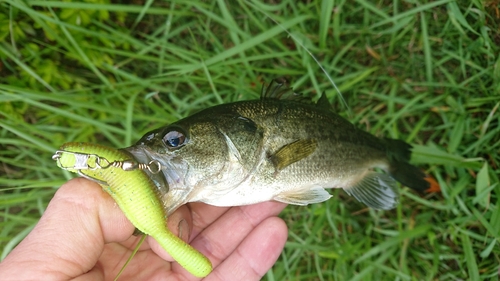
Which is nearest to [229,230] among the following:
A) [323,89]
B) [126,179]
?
[126,179]

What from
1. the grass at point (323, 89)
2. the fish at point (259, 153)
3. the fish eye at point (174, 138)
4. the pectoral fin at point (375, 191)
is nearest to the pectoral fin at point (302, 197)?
the fish at point (259, 153)

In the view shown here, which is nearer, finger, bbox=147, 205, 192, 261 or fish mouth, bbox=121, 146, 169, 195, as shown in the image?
fish mouth, bbox=121, 146, 169, 195

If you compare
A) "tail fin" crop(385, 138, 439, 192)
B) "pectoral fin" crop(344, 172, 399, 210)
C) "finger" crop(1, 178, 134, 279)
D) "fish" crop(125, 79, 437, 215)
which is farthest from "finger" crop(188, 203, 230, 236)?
"tail fin" crop(385, 138, 439, 192)

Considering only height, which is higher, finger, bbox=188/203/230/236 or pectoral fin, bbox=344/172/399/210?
finger, bbox=188/203/230/236

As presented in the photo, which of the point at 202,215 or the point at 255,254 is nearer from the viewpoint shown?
the point at 255,254

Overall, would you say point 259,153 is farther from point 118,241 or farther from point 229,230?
point 118,241

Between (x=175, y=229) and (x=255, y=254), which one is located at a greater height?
(x=175, y=229)

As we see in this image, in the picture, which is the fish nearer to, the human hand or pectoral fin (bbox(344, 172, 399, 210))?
pectoral fin (bbox(344, 172, 399, 210))
